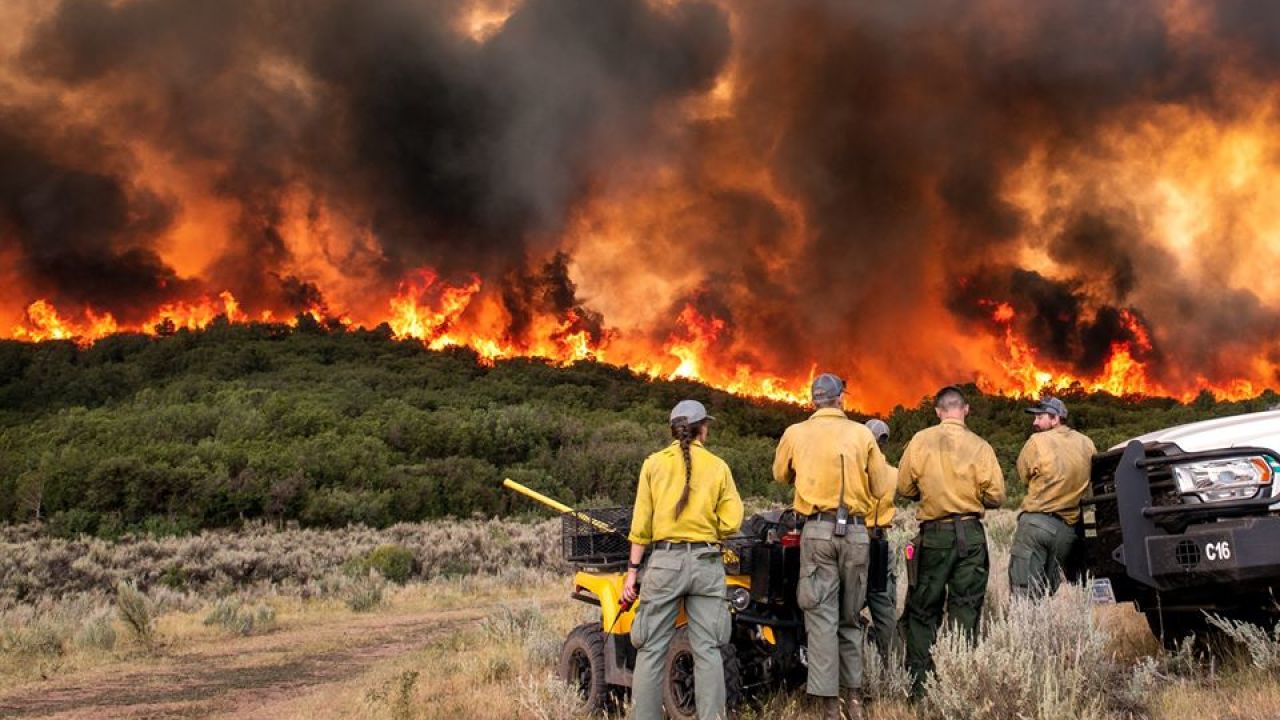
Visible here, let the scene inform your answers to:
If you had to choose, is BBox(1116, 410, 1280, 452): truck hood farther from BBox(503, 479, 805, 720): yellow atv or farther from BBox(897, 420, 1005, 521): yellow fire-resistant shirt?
BBox(503, 479, 805, 720): yellow atv

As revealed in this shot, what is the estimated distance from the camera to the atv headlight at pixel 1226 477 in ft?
19.3

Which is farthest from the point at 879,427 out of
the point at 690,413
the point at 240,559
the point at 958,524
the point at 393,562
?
the point at 240,559

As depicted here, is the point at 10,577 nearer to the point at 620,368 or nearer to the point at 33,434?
the point at 33,434

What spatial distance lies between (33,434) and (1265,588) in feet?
229

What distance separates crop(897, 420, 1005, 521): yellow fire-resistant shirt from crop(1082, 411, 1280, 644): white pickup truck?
898mm

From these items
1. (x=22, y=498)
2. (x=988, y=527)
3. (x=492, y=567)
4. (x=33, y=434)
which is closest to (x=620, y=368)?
(x=33, y=434)

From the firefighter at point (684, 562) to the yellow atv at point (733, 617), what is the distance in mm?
348

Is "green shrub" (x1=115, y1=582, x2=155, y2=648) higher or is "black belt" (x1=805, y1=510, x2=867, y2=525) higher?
"black belt" (x1=805, y1=510, x2=867, y2=525)

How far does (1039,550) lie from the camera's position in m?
8.33

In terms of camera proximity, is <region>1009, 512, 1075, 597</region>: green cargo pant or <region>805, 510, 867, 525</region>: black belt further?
<region>1009, 512, 1075, 597</region>: green cargo pant

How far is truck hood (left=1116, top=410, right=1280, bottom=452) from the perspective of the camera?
6.00 m

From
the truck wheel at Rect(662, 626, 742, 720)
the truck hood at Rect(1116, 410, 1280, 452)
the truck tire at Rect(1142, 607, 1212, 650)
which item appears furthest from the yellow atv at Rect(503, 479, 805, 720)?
the truck tire at Rect(1142, 607, 1212, 650)

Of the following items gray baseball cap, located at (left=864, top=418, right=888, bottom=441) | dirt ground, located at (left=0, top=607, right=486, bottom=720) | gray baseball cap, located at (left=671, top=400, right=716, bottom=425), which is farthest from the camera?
dirt ground, located at (left=0, top=607, right=486, bottom=720)

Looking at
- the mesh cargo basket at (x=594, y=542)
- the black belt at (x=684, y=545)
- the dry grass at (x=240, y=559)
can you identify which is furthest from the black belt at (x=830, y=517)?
the dry grass at (x=240, y=559)
